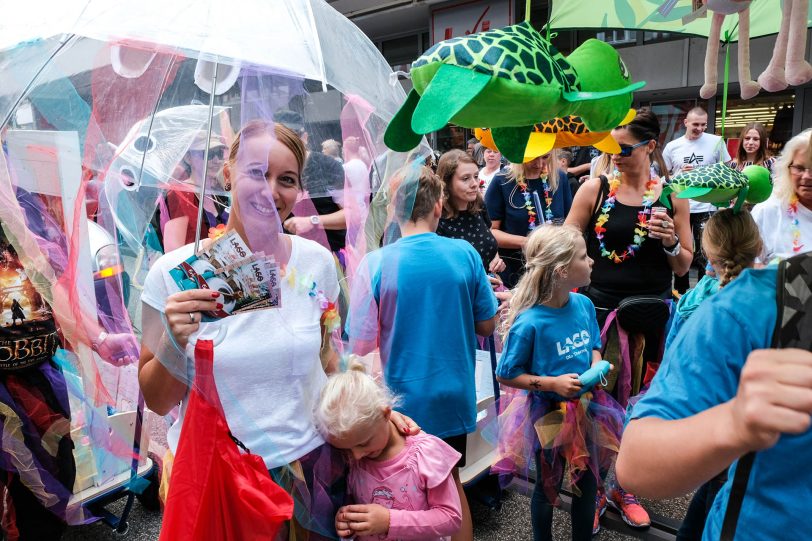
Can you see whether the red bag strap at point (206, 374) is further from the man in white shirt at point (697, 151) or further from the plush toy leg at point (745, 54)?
the man in white shirt at point (697, 151)

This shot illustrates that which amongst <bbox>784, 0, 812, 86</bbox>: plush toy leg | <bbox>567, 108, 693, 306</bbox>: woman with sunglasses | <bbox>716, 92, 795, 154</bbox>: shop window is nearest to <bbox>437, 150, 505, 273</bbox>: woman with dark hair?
<bbox>567, 108, 693, 306</bbox>: woman with sunglasses

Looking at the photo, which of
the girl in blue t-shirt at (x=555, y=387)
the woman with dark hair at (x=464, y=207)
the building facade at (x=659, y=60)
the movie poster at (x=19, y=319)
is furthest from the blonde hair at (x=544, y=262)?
the building facade at (x=659, y=60)

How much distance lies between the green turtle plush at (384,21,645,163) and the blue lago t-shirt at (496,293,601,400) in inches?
51.6

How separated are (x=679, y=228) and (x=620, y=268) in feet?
1.27

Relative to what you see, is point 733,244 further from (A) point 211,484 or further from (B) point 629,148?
(A) point 211,484

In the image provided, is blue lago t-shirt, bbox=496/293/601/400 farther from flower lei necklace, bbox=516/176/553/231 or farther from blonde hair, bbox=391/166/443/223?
flower lei necklace, bbox=516/176/553/231

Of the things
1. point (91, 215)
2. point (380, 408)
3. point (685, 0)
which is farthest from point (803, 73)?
point (91, 215)

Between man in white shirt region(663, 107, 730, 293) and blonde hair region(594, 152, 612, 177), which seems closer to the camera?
blonde hair region(594, 152, 612, 177)

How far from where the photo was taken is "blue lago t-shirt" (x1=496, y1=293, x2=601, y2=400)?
2404 millimetres

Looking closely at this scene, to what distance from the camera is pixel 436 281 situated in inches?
89.9

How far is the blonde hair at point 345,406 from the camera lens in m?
1.57

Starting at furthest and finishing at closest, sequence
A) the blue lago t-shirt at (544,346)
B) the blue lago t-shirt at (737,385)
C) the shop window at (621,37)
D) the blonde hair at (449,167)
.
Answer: the shop window at (621,37) < the blonde hair at (449,167) < the blue lago t-shirt at (544,346) < the blue lago t-shirt at (737,385)

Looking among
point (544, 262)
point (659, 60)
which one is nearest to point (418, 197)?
point (544, 262)

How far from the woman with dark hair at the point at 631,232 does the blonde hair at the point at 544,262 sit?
1.88ft
